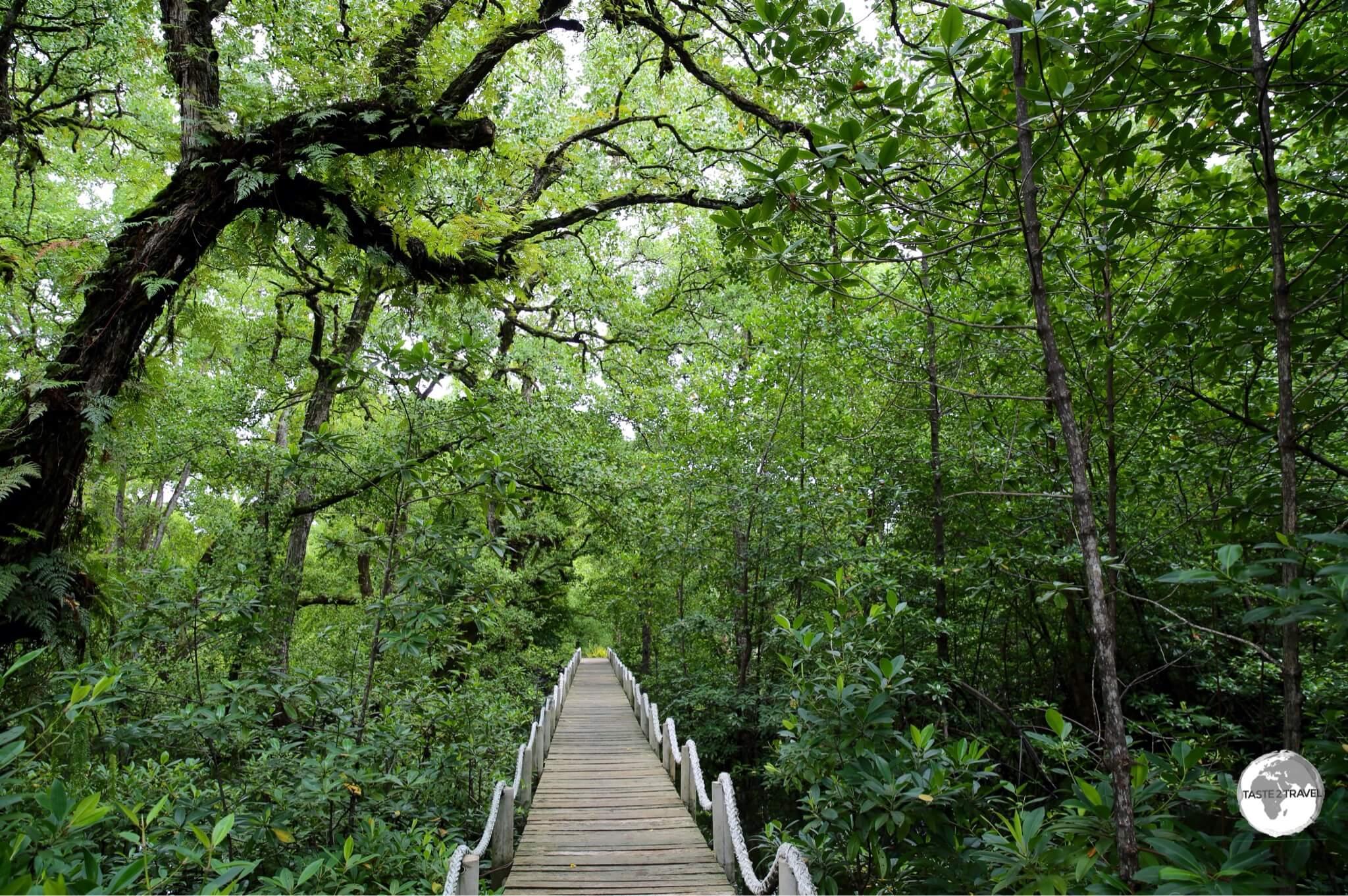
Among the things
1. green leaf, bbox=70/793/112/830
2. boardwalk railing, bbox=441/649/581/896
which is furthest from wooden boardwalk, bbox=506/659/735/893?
green leaf, bbox=70/793/112/830

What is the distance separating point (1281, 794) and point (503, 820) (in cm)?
524

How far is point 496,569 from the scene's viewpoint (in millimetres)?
11648

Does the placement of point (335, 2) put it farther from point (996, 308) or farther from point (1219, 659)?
point (1219, 659)

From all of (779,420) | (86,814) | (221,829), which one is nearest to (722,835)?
(221,829)

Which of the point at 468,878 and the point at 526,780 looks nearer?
the point at 468,878

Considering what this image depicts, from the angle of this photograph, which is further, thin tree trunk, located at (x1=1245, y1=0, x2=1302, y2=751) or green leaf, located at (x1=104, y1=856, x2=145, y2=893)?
thin tree trunk, located at (x1=1245, y1=0, x2=1302, y2=751)

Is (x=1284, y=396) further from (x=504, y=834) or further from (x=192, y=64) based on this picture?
(x=504, y=834)

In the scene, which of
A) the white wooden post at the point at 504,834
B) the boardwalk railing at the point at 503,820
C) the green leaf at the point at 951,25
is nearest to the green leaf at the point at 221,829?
the boardwalk railing at the point at 503,820

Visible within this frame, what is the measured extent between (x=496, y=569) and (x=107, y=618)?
28.0 feet

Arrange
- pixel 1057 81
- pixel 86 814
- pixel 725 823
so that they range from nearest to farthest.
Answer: pixel 86 814, pixel 1057 81, pixel 725 823

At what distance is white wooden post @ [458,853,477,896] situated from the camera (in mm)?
3465


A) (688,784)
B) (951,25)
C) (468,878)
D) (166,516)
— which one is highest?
(166,516)

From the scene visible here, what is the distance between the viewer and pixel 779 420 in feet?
32.7

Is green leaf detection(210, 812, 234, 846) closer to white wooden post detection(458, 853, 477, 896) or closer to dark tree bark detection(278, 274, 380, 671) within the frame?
white wooden post detection(458, 853, 477, 896)
